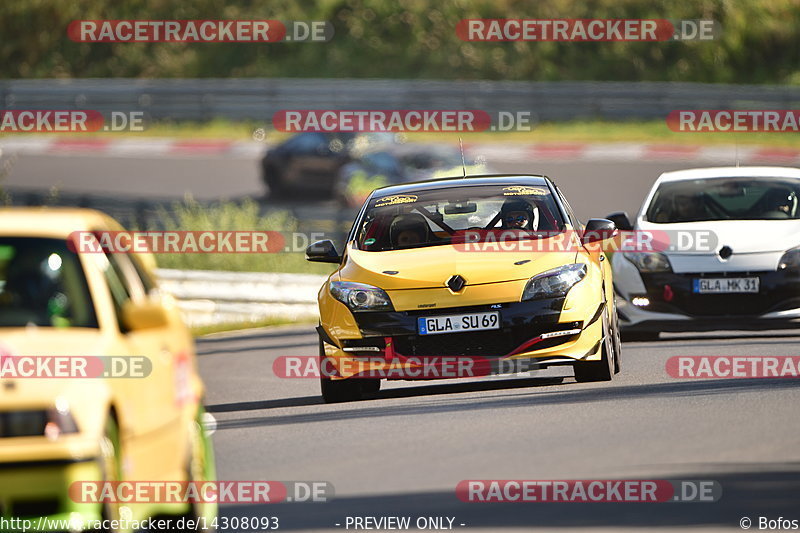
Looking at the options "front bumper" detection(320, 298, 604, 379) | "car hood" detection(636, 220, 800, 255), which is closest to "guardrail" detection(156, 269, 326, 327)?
"car hood" detection(636, 220, 800, 255)

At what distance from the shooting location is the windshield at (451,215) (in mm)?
12711

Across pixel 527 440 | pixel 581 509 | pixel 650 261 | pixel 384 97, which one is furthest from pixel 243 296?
pixel 384 97

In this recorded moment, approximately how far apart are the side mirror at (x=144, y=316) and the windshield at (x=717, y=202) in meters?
9.56

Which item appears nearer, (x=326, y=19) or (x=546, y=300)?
(x=546, y=300)

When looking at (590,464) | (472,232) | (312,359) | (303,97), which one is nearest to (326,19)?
(303,97)

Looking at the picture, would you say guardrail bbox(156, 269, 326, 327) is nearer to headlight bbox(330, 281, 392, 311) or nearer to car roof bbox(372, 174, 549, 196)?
car roof bbox(372, 174, 549, 196)

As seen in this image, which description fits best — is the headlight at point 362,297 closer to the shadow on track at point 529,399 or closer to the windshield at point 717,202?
the shadow on track at point 529,399

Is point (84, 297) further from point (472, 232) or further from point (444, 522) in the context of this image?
point (472, 232)

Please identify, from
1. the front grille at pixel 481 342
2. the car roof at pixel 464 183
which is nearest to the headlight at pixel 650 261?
the car roof at pixel 464 183

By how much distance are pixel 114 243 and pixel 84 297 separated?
621mm

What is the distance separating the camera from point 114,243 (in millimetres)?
7520

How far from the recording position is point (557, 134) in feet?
128

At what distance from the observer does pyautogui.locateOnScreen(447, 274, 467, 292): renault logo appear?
11727mm

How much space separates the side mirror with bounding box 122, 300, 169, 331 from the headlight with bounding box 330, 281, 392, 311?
5.12 meters
